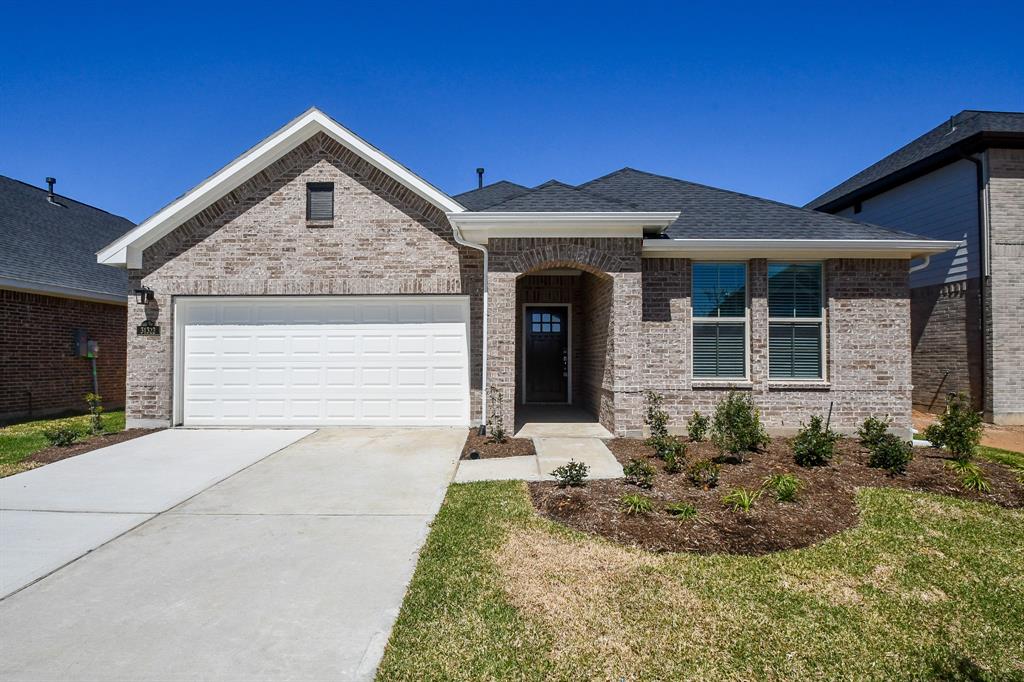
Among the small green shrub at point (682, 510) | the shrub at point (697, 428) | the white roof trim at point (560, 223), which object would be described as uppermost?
the white roof trim at point (560, 223)

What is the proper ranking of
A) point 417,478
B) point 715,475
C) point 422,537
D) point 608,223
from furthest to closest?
1. point 608,223
2. point 417,478
3. point 715,475
4. point 422,537

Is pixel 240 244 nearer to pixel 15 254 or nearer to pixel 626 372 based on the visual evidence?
pixel 15 254

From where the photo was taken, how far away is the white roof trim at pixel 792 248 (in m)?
8.40

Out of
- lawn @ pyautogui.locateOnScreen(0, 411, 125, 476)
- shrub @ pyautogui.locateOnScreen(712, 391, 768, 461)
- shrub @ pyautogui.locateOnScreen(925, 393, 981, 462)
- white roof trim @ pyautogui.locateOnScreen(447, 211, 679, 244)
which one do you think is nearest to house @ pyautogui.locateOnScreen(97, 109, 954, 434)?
white roof trim @ pyautogui.locateOnScreen(447, 211, 679, 244)

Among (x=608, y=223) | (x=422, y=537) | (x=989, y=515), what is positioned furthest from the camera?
(x=608, y=223)

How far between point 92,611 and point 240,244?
767 centimetres

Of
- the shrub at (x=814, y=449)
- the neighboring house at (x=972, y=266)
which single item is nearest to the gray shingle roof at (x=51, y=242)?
the shrub at (x=814, y=449)

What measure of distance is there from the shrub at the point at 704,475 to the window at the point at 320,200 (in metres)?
7.76

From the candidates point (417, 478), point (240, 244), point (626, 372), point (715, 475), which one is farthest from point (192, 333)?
point (715, 475)

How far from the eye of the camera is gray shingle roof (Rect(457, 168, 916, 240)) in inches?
332

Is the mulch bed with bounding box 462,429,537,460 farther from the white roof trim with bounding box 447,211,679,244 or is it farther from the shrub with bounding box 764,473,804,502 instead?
the white roof trim with bounding box 447,211,679,244

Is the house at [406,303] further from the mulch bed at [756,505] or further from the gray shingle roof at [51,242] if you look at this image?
the gray shingle roof at [51,242]

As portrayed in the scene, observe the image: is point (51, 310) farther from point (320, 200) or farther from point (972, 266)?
point (972, 266)

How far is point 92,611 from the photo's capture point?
Result: 3275mm
